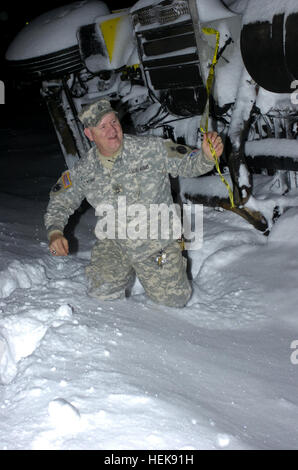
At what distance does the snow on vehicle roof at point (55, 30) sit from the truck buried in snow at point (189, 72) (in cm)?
1

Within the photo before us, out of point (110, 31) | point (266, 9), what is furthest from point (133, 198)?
point (110, 31)

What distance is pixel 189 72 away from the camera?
10.3 ft

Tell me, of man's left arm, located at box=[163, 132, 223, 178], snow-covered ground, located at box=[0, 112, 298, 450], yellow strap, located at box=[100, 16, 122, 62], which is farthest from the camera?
yellow strap, located at box=[100, 16, 122, 62]

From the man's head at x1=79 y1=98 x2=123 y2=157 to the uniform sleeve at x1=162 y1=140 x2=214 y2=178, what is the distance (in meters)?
0.32

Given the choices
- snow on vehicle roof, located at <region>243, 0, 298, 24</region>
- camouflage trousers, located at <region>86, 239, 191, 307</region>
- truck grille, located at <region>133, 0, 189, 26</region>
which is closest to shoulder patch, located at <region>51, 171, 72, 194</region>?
camouflage trousers, located at <region>86, 239, 191, 307</region>

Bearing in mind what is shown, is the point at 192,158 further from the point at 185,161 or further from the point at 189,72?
the point at 189,72

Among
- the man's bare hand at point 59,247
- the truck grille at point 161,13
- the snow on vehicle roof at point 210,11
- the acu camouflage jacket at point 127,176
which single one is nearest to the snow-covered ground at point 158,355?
the man's bare hand at point 59,247

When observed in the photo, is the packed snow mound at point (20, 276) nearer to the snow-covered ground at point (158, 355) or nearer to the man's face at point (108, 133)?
the snow-covered ground at point (158, 355)

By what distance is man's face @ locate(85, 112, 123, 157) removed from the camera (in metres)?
2.43

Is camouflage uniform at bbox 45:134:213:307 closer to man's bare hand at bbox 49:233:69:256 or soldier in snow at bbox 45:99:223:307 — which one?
soldier in snow at bbox 45:99:223:307

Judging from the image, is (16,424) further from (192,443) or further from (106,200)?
(106,200)

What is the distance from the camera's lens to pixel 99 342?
1941 millimetres

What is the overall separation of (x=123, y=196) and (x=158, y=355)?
1034 mm
